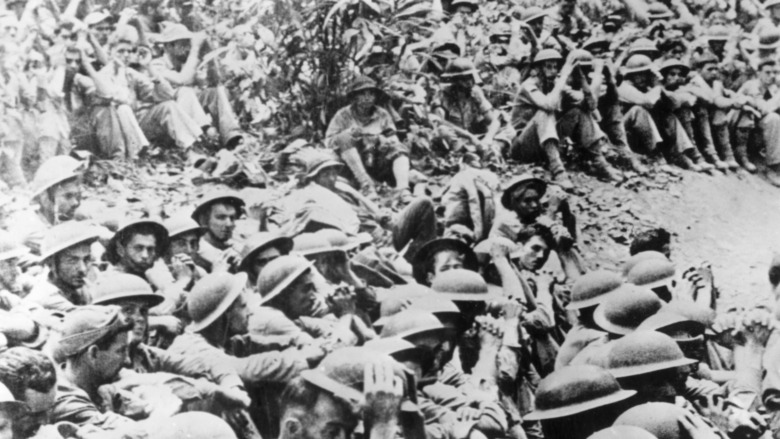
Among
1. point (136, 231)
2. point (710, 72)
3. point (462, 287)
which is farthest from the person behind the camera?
point (710, 72)

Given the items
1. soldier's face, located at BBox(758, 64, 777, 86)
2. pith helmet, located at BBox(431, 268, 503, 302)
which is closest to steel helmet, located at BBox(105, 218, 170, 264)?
pith helmet, located at BBox(431, 268, 503, 302)

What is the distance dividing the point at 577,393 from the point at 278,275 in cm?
269

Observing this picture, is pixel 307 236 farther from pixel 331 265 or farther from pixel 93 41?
pixel 93 41

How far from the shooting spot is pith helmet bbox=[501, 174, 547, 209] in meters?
11.3

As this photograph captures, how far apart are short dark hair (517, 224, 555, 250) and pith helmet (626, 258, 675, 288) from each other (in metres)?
0.78

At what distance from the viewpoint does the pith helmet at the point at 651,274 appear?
10.9 metres

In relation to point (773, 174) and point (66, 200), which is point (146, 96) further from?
point (773, 174)

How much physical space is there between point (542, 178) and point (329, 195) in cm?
212

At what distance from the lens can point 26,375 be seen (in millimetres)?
9375

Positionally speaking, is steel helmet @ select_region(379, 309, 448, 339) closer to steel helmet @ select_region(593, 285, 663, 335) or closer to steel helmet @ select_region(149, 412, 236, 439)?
steel helmet @ select_region(593, 285, 663, 335)

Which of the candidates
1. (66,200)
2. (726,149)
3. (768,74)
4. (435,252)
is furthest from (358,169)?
(768,74)

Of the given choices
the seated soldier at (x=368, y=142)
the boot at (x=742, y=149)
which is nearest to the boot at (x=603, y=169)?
the boot at (x=742, y=149)

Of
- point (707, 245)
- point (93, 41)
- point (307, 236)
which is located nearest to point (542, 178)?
point (707, 245)

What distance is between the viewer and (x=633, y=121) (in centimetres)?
1202
